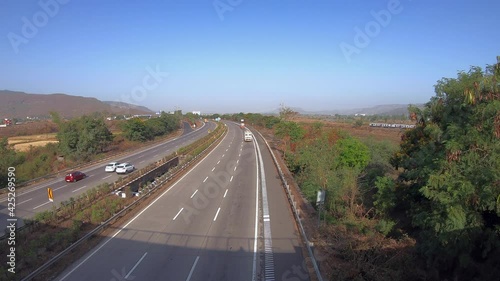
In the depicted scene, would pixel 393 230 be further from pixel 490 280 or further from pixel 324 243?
pixel 490 280

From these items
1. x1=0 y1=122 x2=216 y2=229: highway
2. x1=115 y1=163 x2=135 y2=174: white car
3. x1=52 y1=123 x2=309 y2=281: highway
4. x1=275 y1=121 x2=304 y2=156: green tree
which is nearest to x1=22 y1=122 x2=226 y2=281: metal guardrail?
x1=52 y1=123 x2=309 y2=281: highway

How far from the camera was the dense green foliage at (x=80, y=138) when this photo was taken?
149 ft

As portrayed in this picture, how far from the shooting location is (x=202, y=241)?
14297 mm

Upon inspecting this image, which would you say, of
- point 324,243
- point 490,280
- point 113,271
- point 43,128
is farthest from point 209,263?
point 43,128

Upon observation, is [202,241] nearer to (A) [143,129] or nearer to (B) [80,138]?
(B) [80,138]

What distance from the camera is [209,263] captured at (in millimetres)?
12031

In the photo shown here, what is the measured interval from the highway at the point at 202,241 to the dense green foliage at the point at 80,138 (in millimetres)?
28268

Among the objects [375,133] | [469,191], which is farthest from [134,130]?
[469,191]

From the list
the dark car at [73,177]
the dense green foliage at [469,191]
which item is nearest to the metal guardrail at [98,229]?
the dark car at [73,177]

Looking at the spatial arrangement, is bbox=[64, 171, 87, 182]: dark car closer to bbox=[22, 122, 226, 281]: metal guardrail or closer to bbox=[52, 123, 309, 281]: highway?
bbox=[22, 122, 226, 281]: metal guardrail

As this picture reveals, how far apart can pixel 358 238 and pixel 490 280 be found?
194 inches

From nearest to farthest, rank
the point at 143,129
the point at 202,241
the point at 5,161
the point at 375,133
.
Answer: the point at 202,241, the point at 5,161, the point at 143,129, the point at 375,133

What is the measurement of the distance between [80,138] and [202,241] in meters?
39.2

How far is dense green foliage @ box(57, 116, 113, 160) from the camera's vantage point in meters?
45.5
